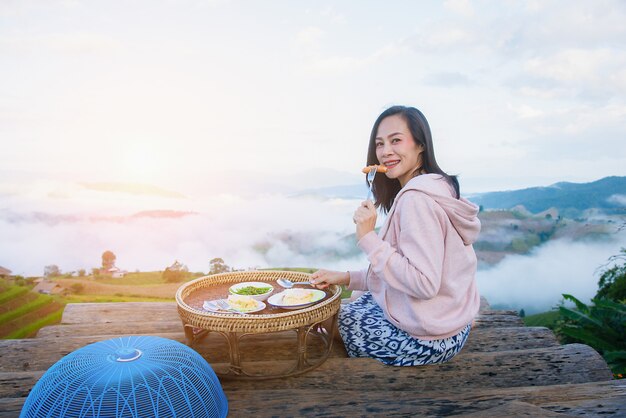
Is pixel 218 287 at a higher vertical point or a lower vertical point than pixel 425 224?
lower

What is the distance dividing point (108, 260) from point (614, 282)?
23.5ft

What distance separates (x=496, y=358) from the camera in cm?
284

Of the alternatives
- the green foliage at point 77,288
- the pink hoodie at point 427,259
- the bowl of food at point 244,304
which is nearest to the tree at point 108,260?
the green foliage at point 77,288

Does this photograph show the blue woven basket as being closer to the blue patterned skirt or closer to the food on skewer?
the blue patterned skirt

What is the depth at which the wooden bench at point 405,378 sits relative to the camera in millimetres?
2154

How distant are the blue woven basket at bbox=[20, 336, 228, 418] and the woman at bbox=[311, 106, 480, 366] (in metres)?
1.08

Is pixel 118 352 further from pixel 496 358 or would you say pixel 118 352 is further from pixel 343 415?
pixel 496 358

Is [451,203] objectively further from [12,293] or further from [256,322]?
[12,293]

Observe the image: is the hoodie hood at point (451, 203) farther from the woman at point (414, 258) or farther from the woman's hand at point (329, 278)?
the woman's hand at point (329, 278)

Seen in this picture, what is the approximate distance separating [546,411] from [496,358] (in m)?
0.82

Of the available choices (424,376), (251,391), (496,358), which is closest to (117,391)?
(251,391)

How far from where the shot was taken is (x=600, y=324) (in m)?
4.62

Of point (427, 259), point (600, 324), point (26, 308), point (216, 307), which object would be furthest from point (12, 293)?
point (600, 324)

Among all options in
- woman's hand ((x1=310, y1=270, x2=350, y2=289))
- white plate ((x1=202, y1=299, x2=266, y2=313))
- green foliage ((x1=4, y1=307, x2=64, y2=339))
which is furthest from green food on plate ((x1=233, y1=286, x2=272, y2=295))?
green foliage ((x1=4, y1=307, x2=64, y2=339))
